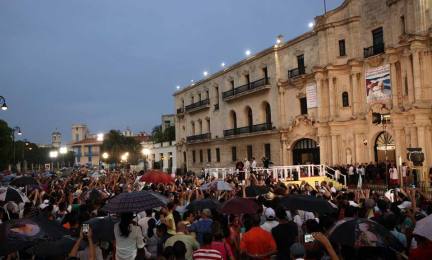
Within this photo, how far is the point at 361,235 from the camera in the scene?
5.23 meters

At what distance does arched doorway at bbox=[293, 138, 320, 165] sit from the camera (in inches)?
1253

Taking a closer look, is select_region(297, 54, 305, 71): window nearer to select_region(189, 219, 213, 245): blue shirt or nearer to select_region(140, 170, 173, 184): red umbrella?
select_region(140, 170, 173, 184): red umbrella

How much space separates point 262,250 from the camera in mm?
6355

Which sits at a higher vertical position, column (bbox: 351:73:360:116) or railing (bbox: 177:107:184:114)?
railing (bbox: 177:107:184:114)

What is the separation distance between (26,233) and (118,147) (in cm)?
6699

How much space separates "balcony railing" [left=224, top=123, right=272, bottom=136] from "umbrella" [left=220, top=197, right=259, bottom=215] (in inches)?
1082

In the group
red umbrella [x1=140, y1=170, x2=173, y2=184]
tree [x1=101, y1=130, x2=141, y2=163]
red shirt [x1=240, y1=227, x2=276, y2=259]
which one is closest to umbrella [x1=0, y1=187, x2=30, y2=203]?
red umbrella [x1=140, y1=170, x2=173, y2=184]

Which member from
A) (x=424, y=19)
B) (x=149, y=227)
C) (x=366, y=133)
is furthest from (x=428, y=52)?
(x=149, y=227)

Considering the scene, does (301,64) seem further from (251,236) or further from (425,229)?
(425,229)

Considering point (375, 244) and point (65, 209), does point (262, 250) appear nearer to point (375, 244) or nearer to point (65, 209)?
point (375, 244)

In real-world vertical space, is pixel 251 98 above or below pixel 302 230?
above

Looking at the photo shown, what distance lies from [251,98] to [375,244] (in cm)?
3407

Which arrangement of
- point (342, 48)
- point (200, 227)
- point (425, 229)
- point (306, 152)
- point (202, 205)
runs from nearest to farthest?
point (425, 229) < point (200, 227) < point (202, 205) < point (342, 48) < point (306, 152)

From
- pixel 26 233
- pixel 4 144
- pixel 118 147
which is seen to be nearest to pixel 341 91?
pixel 26 233
